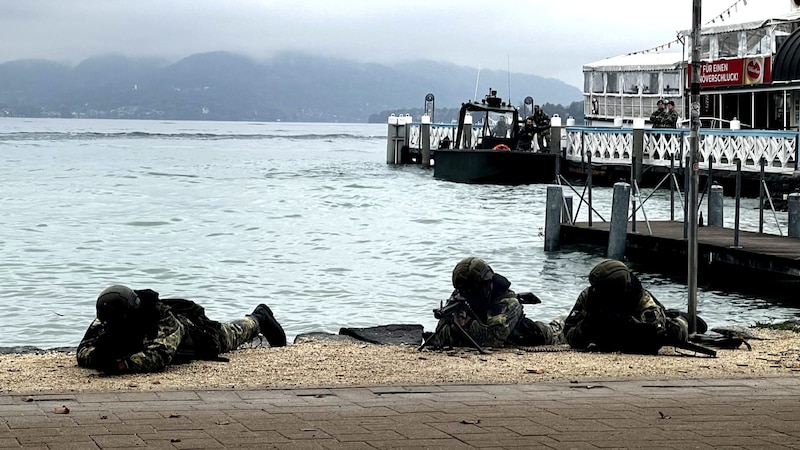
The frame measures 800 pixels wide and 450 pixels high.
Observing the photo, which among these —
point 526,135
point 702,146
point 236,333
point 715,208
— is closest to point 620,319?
point 236,333

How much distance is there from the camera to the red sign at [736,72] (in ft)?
152

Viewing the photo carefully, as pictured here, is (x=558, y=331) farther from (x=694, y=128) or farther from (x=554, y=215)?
(x=554, y=215)

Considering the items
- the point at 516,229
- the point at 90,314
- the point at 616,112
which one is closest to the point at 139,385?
the point at 90,314

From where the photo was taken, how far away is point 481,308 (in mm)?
11484

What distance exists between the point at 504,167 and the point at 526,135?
2590 mm

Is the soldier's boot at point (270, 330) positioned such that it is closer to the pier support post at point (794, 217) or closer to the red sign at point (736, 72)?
the pier support post at point (794, 217)

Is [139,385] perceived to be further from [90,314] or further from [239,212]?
[239,212]

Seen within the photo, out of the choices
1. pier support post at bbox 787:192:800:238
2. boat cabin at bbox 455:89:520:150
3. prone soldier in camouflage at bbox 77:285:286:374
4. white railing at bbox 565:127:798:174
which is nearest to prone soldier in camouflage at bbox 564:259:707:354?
prone soldier in camouflage at bbox 77:285:286:374

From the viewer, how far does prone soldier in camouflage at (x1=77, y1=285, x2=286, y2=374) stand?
9641mm

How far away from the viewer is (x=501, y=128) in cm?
5128

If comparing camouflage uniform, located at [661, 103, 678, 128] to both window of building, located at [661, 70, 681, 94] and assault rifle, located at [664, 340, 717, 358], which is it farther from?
assault rifle, located at [664, 340, 717, 358]

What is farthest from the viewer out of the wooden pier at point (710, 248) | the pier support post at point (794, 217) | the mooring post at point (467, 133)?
the mooring post at point (467, 133)

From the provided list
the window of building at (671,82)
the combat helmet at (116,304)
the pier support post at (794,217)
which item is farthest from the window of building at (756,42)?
the combat helmet at (116,304)

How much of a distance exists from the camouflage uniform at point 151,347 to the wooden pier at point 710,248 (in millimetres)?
10507
